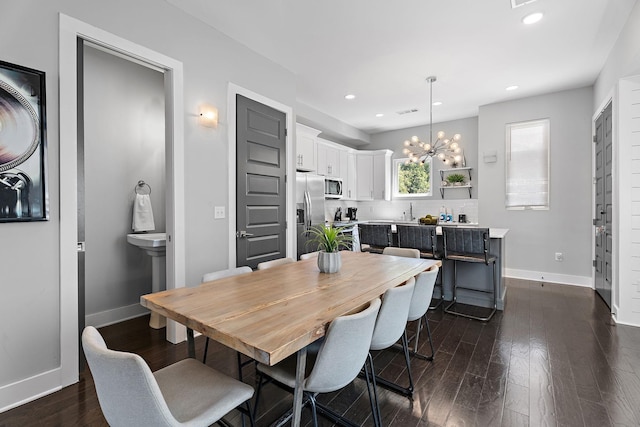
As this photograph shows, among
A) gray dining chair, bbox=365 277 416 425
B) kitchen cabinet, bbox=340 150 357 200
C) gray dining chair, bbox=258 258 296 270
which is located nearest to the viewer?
gray dining chair, bbox=365 277 416 425

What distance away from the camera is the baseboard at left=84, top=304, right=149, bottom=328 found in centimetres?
309

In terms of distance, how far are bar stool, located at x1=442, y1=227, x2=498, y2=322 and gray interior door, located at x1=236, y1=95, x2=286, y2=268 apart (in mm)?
1981

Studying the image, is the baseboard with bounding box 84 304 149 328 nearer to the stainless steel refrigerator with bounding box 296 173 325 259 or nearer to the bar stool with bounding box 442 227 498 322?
the stainless steel refrigerator with bounding box 296 173 325 259

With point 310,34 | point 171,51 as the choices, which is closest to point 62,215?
point 171,51

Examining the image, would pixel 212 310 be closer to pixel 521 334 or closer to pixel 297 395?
pixel 297 395

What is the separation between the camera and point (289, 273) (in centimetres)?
219

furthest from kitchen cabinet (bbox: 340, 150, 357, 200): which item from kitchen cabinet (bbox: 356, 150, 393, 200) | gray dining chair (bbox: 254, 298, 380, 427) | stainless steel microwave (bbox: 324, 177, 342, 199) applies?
gray dining chair (bbox: 254, 298, 380, 427)

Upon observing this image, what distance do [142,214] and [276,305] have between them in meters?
2.67

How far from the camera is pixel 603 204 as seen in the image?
390 cm

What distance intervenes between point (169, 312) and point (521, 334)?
3.10 m

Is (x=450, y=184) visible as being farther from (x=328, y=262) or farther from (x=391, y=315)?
(x=391, y=315)

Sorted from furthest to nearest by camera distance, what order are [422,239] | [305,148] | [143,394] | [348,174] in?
[348,174] → [305,148] → [422,239] → [143,394]

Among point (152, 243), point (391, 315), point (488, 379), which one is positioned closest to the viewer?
point (391, 315)

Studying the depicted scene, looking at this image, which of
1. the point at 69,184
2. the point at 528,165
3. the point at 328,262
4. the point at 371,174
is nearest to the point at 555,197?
the point at 528,165
